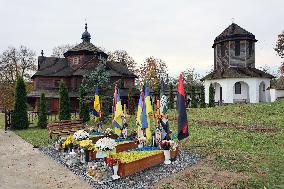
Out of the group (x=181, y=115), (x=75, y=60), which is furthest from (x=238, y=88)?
(x=181, y=115)

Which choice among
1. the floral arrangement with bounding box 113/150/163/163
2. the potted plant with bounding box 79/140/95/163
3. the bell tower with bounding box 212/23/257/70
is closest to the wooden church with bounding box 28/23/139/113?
the bell tower with bounding box 212/23/257/70

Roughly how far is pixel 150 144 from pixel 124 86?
34.8 m

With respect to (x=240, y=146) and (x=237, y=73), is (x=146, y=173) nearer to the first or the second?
(x=240, y=146)

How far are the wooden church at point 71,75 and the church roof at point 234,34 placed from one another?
50.2ft

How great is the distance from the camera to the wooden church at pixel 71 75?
43281 mm

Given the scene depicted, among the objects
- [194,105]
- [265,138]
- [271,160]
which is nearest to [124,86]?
[194,105]

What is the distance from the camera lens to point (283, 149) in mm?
Answer: 14406

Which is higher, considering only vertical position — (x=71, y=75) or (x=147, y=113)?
(x=71, y=75)

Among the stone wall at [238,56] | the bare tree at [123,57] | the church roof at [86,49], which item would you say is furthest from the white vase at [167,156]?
the bare tree at [123,57]

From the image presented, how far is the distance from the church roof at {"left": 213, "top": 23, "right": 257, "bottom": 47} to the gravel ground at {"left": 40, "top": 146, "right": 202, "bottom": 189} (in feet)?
97.0

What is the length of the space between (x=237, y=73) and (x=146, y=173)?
30.8 meters

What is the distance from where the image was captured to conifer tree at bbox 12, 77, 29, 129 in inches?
1053

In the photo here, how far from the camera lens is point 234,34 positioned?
1586 inches

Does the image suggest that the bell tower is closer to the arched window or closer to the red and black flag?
the arched window
